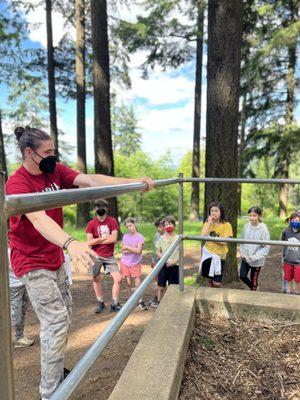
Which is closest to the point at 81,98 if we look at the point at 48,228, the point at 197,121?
the point at 197,121

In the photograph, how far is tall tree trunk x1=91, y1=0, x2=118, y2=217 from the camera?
1004 cm

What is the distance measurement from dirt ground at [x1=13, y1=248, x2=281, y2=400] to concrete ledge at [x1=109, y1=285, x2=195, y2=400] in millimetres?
297

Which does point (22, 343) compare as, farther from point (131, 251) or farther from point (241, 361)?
point (241, 361)

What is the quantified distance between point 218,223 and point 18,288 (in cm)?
252

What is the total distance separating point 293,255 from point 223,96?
7.91ft

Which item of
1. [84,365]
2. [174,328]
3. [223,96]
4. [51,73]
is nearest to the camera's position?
[84,365]

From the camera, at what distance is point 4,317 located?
1.01m

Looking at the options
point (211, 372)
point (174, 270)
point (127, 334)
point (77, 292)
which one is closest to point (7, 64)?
point (77, 292)

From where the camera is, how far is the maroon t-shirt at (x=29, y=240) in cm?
234

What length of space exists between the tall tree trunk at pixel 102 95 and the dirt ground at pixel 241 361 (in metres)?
7.08

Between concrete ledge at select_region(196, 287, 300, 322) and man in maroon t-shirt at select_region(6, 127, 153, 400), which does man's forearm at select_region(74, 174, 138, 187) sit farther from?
concrete ledge at select_region(196, 287, 300, 322)

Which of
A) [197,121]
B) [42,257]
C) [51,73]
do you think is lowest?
[42,257]

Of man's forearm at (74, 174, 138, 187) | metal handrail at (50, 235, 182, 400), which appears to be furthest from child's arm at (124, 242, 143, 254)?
metal handrail at (50, 235, 182, 400)

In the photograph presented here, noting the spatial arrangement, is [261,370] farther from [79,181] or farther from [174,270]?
[174,270]
